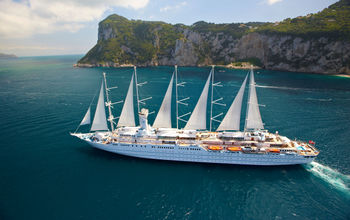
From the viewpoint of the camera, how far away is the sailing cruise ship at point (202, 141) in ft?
87.9

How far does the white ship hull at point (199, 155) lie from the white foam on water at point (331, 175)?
164 cm

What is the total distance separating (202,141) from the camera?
28453 mm

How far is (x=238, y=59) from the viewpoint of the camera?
5659 inches

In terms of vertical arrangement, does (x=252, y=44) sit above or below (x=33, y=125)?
above

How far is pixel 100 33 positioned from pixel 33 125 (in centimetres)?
17180

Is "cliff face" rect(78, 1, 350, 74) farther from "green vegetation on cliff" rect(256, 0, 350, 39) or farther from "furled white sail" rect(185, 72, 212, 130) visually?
"furled white sail" rect(185, 72, 212, 130)

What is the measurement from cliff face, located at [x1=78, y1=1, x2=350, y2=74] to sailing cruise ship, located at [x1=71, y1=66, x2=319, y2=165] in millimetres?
103620

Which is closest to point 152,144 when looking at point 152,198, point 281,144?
point 152,198

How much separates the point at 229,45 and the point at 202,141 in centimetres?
14095

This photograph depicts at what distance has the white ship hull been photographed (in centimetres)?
2662

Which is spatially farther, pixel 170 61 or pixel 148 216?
pixel 170 61

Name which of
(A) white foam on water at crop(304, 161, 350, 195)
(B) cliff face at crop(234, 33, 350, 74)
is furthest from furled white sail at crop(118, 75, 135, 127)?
(B) cliff face at crop(234, 33, 350, 74)

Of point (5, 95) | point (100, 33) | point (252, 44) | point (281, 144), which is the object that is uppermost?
point (100, 33)

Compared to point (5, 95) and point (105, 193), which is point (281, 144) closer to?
point (105, 193)
